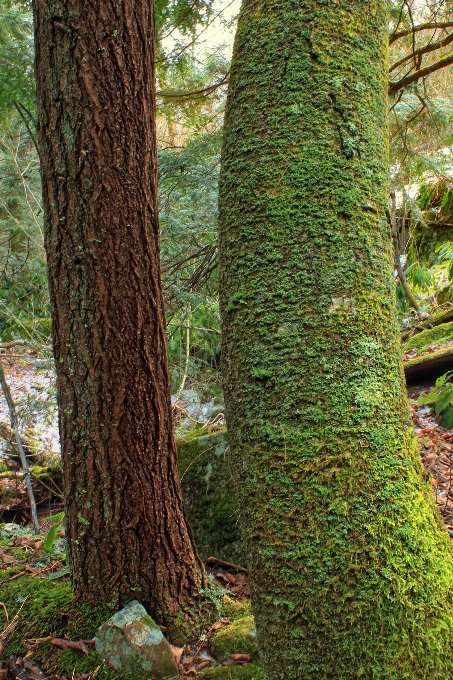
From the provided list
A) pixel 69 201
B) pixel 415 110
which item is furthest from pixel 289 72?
pixel 415 110

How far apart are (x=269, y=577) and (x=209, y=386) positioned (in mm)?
3864

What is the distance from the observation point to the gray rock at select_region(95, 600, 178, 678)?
212cm

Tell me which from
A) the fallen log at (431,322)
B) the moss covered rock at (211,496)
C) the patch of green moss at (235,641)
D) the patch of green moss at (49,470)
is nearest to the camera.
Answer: the patch of green moss at (235,641)

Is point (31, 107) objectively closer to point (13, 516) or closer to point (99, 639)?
point (99, 639)

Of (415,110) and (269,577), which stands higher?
(415,110)

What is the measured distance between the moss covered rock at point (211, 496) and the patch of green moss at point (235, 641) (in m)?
0.97

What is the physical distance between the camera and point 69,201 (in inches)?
82.0

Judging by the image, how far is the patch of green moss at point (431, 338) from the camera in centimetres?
553

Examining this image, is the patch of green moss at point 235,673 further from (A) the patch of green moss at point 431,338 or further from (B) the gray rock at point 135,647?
(A) the patch of green moss at point 431,338

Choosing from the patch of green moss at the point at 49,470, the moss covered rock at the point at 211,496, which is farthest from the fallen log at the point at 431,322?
the patch of green moss at the point at 49,470

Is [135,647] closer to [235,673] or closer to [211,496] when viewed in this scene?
[235,673]

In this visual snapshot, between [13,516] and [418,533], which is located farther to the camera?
[13,516]

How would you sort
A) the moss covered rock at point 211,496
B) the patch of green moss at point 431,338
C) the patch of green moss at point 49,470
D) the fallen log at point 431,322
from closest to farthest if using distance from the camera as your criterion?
1. the moss covered rock at point 211,496
2. the patch of green moss at point 431,338
3. the patch of green moss at point 49,470
4. the fallen log at point 431,322

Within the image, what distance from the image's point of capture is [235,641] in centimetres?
227
